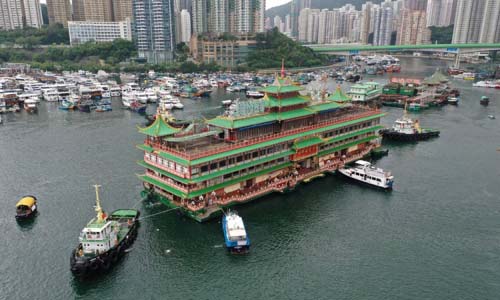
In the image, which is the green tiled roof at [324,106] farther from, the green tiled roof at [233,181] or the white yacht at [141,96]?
the white yacht at [141,96]

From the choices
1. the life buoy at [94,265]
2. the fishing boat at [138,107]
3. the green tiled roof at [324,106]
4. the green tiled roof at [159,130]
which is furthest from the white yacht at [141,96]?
the life buoy at [94,265]

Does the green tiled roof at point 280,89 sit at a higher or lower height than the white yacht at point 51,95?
higher

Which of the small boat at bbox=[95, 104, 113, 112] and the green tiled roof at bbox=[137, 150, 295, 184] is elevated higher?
the green tiled roof at bbox=[137, 150, 295, 184]

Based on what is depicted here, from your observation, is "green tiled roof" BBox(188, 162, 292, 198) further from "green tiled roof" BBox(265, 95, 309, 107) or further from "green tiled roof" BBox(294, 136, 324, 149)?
"green tiled roof" BBox(265, 95, 309, 107)

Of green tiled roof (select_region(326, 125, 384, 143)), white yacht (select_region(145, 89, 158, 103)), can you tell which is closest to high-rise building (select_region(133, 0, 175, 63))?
white yacht (select_region(145, 89, 158, 103))

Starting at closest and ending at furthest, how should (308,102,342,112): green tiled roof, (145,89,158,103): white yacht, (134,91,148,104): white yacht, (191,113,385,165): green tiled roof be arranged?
(191,113,385,165): green tiled roof
(308,102,342,112): green tiled roof
(134,91,148,104): white yacht
(145,89,158,103): white yacht

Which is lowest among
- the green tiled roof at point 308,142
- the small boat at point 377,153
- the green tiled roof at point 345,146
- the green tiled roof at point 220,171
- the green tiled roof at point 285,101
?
the small boat at point 377,153

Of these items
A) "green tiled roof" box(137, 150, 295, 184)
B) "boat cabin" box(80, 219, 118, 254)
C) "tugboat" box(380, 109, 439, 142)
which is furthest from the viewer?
"tugboat" box(380, 109, 439, 142)

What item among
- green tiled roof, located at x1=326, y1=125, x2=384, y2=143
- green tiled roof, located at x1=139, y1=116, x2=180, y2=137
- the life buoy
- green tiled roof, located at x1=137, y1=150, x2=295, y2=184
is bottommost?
the life buoy
